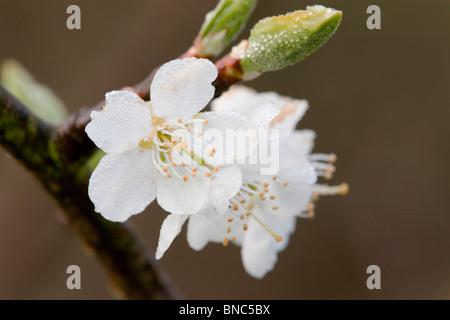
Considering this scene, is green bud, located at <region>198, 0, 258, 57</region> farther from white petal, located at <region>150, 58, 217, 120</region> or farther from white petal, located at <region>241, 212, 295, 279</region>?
white petal, located at <region>241, 212, 295, 279</region>

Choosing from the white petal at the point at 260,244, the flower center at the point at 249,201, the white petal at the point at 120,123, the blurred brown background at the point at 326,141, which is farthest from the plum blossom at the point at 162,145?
the blurred brown background at the point at 326,141

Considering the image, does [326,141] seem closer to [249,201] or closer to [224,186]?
[249,201]

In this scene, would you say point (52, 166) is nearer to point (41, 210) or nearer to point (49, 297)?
point (41, 210)

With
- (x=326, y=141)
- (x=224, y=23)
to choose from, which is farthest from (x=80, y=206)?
(x=326, y=141)

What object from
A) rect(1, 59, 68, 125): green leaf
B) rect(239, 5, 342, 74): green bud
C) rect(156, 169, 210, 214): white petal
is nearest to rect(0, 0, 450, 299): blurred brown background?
rect(1, 59, 68, 125): green leaf

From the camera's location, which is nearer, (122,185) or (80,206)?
(122,185)
